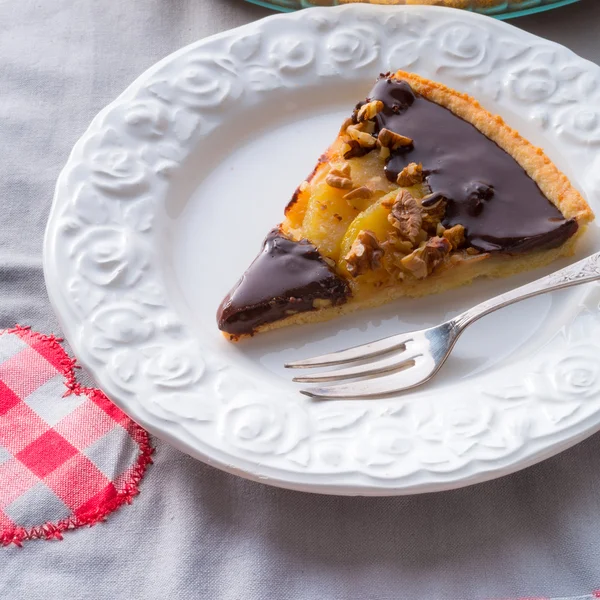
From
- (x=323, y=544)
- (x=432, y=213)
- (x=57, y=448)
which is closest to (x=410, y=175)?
(x=432, y=213)

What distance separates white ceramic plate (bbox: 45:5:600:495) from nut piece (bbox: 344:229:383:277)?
0.19 metres

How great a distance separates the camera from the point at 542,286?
102 inches

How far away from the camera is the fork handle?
8.39ft

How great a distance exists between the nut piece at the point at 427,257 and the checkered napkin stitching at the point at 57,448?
1024 mm

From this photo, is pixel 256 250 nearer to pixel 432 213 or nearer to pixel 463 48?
pixel 432 213

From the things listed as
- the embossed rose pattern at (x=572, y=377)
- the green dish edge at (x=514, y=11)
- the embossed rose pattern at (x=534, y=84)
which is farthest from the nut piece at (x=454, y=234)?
the green dish edge at (x=514, y=11)

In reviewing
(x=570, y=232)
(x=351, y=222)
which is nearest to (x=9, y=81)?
(x=351, y=222)

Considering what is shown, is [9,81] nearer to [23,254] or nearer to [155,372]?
[23,254]

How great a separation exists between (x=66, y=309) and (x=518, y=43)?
6.81 ft

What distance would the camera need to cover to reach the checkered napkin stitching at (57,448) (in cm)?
240

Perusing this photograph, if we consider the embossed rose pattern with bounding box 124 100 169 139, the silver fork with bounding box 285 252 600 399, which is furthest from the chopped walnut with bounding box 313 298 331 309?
the embossed rose pattern with bounding box 124 100 169 139

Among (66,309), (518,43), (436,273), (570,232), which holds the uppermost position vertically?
(518,43)

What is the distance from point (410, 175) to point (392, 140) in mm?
170

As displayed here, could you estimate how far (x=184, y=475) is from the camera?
2.45 m
